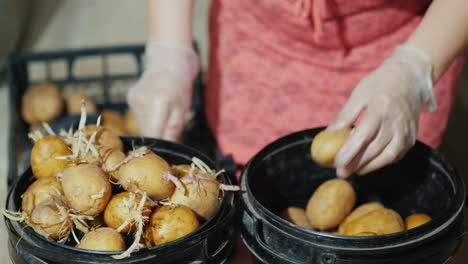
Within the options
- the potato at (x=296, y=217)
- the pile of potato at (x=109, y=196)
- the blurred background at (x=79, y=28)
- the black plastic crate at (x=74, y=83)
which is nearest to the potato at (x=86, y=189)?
the pile of potato at (x=109, y=196)

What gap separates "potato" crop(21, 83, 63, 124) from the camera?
162 cm

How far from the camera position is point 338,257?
0.66 meters

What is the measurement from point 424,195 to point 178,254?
489 millimetres

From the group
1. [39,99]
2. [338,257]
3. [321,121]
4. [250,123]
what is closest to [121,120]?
[39,99]

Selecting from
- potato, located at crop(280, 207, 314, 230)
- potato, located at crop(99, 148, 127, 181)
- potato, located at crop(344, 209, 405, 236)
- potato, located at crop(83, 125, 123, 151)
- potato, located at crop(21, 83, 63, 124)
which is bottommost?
potato, located at crop(21, 83, 63, 124)

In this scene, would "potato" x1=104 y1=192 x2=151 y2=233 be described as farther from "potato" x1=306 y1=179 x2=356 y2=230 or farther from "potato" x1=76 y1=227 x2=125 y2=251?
"potato" x1=306 y1=179 x2=356 y2=230

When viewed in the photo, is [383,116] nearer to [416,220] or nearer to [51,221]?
[416,220]

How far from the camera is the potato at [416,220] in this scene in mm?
835

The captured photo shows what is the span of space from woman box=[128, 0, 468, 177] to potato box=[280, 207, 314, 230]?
0.12 meters

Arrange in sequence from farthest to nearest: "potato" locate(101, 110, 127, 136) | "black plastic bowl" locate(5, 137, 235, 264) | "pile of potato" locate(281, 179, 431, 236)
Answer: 1. "potato" locate(101, 110, 127, 136)
2. "pile of potato" locate(281, 179, 431, 236)
3. "black plastic bowl" locate(5, 137, 235, 264)

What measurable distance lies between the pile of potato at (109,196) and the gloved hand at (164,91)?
10.1 inches

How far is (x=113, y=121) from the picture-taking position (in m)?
1.58

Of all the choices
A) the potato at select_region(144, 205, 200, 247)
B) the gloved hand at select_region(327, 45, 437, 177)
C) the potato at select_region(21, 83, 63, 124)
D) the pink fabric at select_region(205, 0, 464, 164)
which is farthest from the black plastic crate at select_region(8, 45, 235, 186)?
the potato at select_region(144, 205, 200, 247)

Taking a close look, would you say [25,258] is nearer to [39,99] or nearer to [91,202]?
[91,202]
